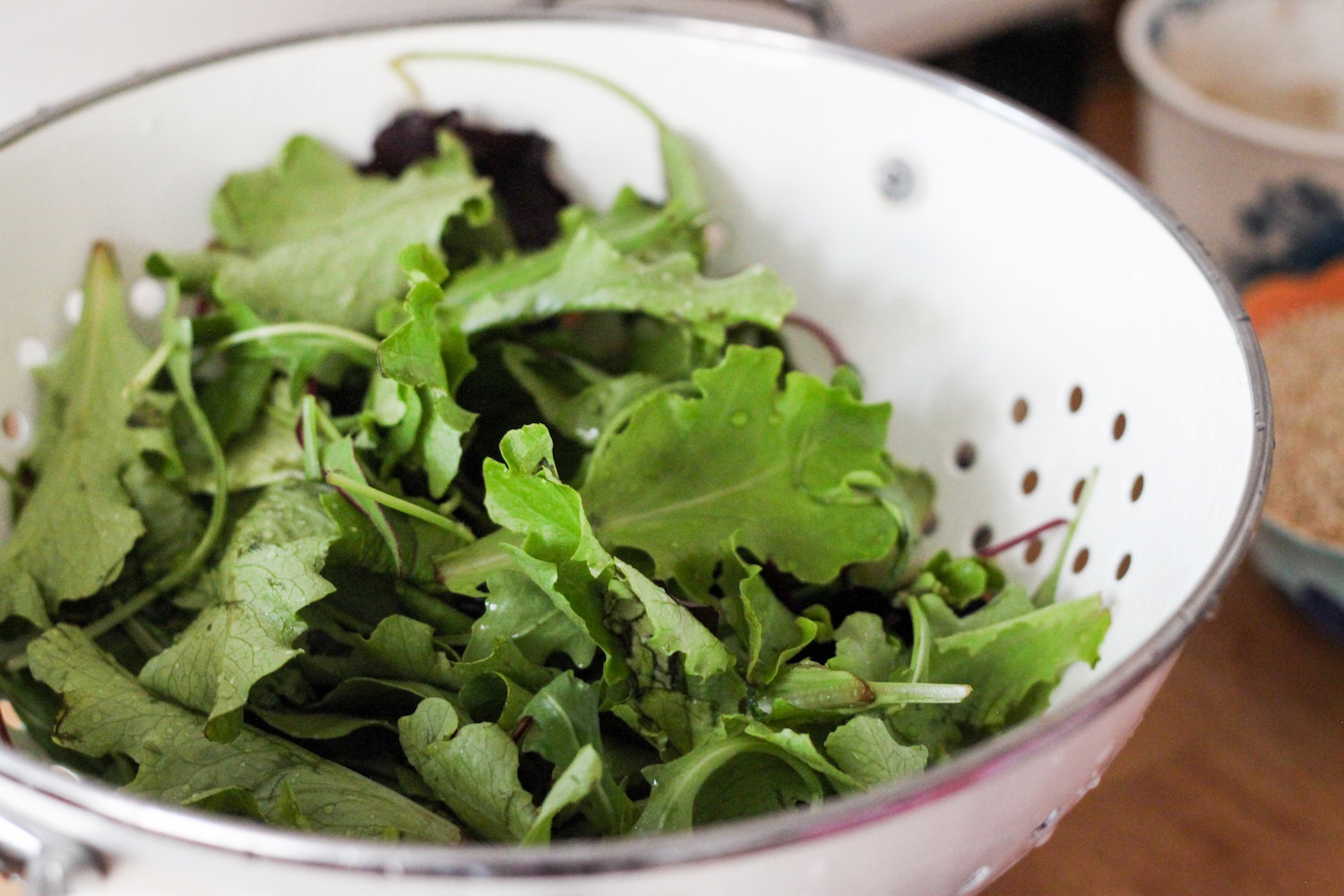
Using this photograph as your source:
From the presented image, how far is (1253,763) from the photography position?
490mm

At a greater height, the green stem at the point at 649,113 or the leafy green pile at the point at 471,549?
the green stem at the point at 649,113

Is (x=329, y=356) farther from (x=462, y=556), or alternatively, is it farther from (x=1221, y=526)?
(x=1221, y=526)

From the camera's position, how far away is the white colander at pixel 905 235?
1.13 ft

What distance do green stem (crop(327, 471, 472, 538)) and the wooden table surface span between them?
0.78ft

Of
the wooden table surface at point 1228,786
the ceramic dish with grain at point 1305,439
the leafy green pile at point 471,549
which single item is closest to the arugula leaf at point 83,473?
the leafy green pile at point 471,549

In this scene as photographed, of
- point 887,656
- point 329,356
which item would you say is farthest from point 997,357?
point 329,356

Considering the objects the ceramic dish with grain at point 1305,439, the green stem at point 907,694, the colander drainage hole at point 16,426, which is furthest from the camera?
the ceramic dish with grain at point 1305,439

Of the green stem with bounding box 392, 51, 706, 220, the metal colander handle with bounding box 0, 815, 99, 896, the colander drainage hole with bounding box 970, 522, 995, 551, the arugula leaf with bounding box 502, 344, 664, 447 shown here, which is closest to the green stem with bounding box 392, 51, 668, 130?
the green stem with bounding box 392, 51, 706, 220

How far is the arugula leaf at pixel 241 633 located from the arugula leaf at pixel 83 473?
2.2 inches

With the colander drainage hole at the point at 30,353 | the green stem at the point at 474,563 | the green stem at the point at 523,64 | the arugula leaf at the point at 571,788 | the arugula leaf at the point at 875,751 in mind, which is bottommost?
the arugula leaf at the point at 875,751

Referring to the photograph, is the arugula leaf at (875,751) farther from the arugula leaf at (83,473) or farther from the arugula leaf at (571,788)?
the arugula leaf at (83,473)

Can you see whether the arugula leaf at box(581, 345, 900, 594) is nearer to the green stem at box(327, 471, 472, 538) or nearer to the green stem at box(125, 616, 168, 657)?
the green stem at box(327, 471, 472, 538)

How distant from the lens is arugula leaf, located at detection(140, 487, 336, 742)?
306 mm

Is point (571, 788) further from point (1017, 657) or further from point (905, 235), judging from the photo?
point (905, 235)
